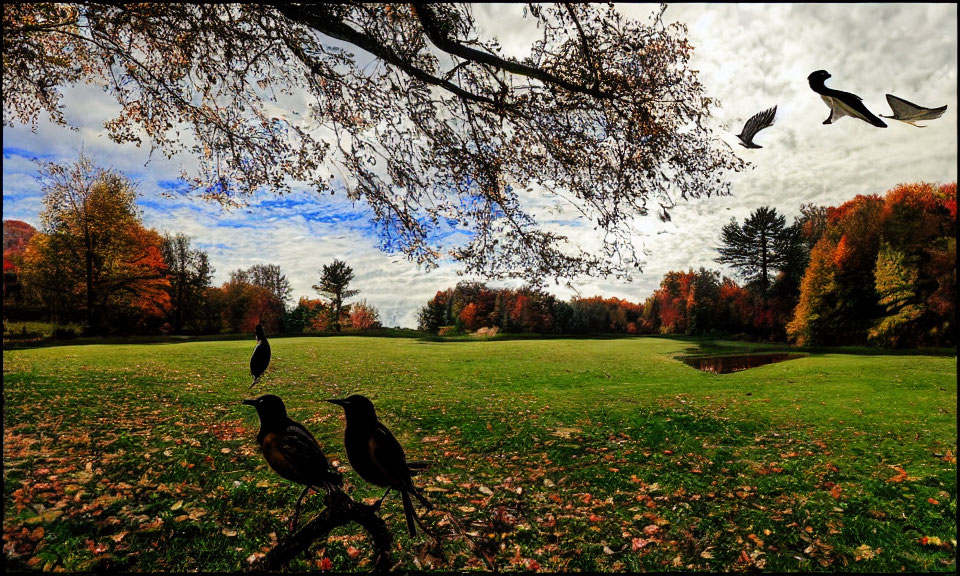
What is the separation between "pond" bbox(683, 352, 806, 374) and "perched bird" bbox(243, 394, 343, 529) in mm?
23827

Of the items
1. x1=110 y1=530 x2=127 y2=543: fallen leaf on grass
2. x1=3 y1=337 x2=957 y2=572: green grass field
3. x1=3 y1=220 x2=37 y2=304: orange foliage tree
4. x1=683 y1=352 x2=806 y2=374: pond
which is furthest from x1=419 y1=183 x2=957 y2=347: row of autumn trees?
x1=110 y1=530 x2=127 y2=543: fallen leaf on grass

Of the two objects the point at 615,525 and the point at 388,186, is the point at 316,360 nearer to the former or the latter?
the point at 388,186

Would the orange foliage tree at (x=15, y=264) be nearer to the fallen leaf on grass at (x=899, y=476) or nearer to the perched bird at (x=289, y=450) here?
the perched bird at (x=289, y=450)

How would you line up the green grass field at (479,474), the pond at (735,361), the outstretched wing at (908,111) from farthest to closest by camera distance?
the pond at (735,361), the green grass field at (479,474), the outstretched wing at (908,111)

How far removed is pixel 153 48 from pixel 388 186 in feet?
14.9

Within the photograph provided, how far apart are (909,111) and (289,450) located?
2.83 m

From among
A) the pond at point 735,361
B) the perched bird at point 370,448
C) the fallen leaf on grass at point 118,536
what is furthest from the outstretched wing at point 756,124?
the pond at point 735,361

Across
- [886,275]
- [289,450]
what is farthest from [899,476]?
[886,275]

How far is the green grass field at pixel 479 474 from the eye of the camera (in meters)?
3.08

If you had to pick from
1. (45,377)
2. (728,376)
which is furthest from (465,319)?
(45,377)

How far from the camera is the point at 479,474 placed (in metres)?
4.52

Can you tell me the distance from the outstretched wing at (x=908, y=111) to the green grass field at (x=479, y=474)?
2.49 meters

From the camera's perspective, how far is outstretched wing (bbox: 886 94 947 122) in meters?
1.77

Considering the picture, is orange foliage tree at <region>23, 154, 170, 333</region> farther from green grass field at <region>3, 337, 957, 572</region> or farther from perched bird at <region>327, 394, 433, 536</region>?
perched bird at <region>327, 394, 433, 536</region>
